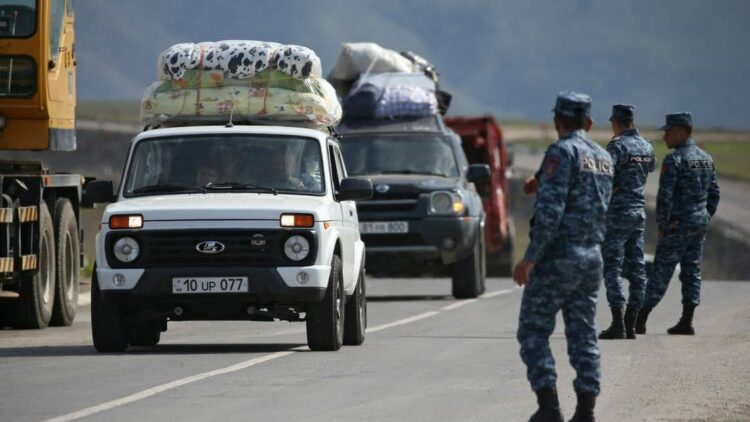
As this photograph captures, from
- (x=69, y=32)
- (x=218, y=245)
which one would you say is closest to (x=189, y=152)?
(x=218, y=245)

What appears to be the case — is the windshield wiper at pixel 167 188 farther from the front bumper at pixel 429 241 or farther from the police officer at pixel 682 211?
the front bumper at pixel 429 241

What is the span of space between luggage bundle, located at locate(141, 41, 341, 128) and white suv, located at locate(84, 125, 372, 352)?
0.97 m

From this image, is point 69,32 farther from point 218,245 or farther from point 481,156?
point 481,156

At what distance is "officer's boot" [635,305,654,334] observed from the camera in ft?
59.6

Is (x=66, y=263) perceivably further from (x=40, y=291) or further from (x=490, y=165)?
(x=490, y=165)

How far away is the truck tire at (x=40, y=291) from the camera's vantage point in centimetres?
1972

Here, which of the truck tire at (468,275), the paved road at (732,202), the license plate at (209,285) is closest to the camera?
the license plate at (209,285)

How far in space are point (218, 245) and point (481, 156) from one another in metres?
18.8

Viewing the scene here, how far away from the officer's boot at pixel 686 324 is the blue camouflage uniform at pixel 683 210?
6 cm

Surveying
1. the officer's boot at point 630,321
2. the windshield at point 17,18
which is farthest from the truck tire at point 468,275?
the officer's boot at point 630,321

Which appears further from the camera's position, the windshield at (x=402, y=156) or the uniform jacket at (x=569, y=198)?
the windshield at (x=402, y=156)

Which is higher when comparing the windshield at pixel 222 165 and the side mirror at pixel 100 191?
the windshield at pixel 222 165

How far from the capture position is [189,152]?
16078 millimetres

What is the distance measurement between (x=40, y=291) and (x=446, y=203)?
21.1ft
